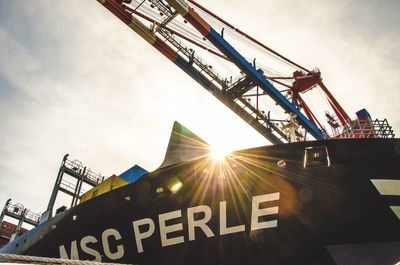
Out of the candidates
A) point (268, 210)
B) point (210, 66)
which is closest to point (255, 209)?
point (268, 210)

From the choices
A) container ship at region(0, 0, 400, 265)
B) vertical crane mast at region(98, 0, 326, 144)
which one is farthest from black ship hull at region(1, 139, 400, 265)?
vertical crane mast at region(98, 0, 326, 144)

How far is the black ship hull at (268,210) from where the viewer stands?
553 cm

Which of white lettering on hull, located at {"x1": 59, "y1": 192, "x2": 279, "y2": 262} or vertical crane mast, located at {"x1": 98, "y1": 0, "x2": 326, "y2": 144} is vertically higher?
vertical crane mast, located at {"x1": 98, "y1": 0, "x2": 326, "y2": 144}

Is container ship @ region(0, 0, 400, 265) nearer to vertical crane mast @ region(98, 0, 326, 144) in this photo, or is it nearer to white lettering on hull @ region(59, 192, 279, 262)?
white lettering on hull @ region(59, 192, 279, 262)

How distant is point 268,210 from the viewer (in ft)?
19.3

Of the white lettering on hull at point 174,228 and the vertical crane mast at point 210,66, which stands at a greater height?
the vertical crane mast at point 210,66

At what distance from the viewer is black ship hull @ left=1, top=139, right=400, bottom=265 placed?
5527 millimetres

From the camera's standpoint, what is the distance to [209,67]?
18500 mm

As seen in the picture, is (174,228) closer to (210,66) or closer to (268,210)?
(268,210)

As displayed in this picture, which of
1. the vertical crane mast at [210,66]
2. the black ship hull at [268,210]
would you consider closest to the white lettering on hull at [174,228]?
the black ship hull at [268,210]

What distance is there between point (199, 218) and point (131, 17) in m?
12.9

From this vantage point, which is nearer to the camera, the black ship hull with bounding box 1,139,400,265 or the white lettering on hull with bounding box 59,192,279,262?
the black ship hull with bounding box 1,139,400,265

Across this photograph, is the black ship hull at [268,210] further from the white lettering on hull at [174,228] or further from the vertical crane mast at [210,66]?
the vertical crane mast at [210,66]

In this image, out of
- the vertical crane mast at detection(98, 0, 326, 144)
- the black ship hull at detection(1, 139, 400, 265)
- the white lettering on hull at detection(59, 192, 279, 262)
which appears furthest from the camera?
the vertical crane mast at detection(98, 0, 326, 144)
